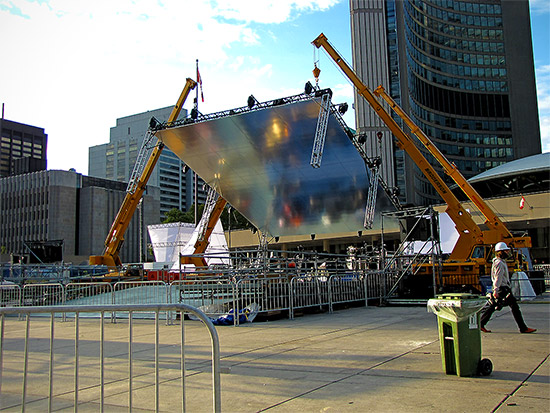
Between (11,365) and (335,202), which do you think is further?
(335,202)

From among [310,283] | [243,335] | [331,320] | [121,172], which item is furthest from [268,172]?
[121,172]

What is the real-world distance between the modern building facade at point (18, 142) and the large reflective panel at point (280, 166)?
14132 cm

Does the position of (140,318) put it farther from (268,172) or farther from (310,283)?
(268,172)

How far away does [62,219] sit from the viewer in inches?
4085

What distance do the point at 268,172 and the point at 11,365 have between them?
20.7 meters

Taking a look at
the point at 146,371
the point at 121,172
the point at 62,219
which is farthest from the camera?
the point at 121,172

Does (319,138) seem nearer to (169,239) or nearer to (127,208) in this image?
(127,208)

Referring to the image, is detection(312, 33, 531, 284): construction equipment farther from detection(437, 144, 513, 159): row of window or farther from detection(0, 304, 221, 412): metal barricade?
detection(437, 144, 513, 159): row of window

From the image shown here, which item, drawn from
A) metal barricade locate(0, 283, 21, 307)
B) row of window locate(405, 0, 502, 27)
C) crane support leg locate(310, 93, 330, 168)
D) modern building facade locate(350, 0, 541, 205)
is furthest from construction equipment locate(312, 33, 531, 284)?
row of window locate(405, 0, 502, 27)

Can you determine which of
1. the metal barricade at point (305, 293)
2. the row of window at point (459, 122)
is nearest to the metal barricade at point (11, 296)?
the metal barricade at point (305, 293)

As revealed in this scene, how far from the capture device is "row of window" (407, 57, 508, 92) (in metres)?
88.2

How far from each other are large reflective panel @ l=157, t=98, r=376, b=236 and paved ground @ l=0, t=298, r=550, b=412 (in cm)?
1283

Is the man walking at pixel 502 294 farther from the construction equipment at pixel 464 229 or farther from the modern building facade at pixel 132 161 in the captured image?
the modern building facade at pixel 132 161

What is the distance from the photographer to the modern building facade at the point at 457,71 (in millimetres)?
72562
